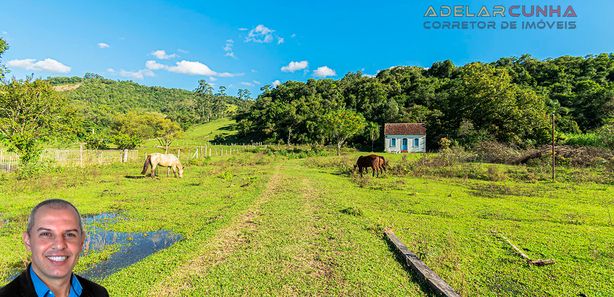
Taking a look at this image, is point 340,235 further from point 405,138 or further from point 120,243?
point 405,138

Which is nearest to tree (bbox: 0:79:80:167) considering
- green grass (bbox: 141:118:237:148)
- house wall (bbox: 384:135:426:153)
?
house wall (bbox: 384:135:426:153)

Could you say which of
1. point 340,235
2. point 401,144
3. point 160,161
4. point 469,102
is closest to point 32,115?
point 160,161

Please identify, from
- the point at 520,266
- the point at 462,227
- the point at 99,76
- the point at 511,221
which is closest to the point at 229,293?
the point at 520,266

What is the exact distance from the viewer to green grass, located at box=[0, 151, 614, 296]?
482cm

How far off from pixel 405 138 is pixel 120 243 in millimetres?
44842

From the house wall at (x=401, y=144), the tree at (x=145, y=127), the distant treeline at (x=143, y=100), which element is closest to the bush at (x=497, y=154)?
the house wall at (x=401, y=144)

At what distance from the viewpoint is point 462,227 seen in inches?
311

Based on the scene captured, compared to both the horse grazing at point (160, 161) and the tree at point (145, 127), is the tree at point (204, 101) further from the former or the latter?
the horse grazing at point (160, 161)

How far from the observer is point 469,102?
1678 inches

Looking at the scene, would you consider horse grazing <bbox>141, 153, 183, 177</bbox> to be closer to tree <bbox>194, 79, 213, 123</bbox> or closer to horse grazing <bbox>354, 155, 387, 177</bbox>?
horse grazing <bbox>354, 155, 387, 177</bbox>

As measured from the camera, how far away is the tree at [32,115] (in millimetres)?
15863

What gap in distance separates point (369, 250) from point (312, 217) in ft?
9.02

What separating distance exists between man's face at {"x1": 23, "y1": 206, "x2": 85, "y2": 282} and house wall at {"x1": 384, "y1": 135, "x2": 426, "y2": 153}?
47.7 metres

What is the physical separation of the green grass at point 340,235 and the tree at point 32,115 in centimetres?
335
